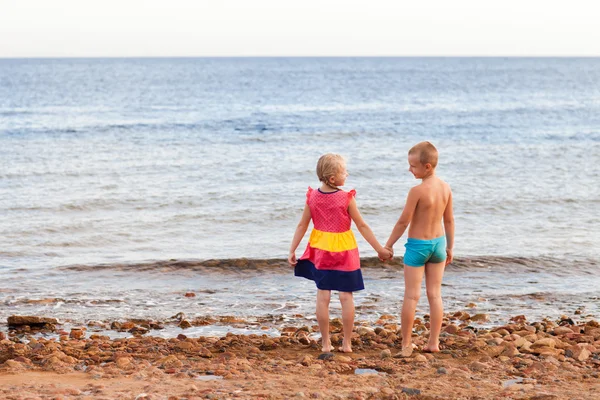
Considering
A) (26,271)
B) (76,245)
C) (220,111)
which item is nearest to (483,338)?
(26,271)

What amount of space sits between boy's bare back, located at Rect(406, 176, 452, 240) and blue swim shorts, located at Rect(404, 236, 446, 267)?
1.6 inches

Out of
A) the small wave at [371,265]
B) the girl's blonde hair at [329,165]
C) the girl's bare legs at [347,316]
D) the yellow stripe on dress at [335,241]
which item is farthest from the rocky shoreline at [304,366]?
the small wave at [371,265]

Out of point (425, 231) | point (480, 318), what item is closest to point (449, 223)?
point (425, 231)

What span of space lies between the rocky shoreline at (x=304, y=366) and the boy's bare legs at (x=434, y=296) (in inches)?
4.4

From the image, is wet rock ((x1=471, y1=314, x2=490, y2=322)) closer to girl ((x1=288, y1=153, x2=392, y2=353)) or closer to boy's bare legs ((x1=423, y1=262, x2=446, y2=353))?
boy's bare legs ((x1=423, y1=262, x2=446, y2=353))

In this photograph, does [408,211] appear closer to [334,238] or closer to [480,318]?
[334,238]

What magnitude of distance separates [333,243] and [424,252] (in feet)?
2.35

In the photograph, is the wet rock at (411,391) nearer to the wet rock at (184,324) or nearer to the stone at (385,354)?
the stone at (385,354)

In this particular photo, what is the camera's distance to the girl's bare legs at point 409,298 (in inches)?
236

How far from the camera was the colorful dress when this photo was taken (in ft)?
19.4

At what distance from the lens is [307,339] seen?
263 inches

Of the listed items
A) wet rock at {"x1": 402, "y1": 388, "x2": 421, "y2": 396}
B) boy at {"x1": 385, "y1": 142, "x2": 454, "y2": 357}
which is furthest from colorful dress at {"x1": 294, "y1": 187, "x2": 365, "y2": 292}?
wet rock at {"x1": 402, "y1": 388, "x2": 421, "y2": 396}

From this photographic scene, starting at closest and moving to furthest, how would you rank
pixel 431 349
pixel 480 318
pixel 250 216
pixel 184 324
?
1. pixel 431 349
2. pixel 184 324
3. pixel 480 318
4. pixel 250 216

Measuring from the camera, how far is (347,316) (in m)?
6.12
